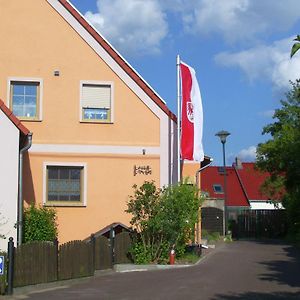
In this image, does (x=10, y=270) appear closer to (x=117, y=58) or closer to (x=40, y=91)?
(x=40, y=91)

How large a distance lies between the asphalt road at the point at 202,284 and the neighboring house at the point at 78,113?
406 cm

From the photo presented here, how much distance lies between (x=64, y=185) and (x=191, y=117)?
5555 mm

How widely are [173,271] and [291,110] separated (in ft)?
70.6

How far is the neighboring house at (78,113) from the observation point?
890 inches

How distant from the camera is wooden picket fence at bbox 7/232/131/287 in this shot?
1542cm

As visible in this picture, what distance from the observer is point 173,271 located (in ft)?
63.4

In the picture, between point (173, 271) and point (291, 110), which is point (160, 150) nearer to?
point (173, 271)

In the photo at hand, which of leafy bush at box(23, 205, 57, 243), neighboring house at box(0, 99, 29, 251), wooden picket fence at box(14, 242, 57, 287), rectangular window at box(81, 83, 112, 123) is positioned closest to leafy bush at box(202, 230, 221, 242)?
rectangular window at box(81, 83, 112, 123)

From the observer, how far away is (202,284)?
630 inches

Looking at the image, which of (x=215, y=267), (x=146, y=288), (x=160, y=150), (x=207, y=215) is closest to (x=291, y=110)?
(x=207, y=215)

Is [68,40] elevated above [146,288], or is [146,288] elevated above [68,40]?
[68,40]

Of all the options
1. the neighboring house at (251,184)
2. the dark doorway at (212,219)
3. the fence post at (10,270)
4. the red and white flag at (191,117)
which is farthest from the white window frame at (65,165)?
the neighboring house at (251,184)

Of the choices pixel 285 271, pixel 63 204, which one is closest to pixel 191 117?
pixel 63 204

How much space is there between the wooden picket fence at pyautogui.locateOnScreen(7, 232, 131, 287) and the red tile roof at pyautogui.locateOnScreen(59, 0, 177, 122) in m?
→ 5.52
